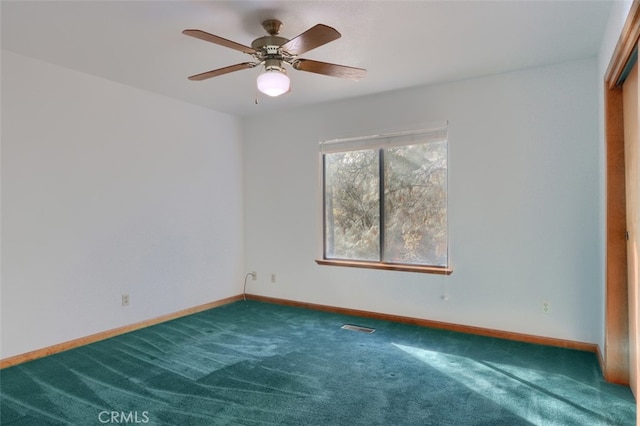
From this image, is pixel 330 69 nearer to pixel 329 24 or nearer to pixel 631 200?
pixel 329 24

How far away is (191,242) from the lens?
461cm

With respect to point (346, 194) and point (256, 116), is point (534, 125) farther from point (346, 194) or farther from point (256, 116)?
point (256, 116)

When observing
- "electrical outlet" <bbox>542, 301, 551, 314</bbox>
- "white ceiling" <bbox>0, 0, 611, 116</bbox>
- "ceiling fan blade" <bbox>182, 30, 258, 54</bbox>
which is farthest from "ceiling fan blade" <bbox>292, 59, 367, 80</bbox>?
"electrical outlet" <bbox>542, 301, 551, 314</bbox>

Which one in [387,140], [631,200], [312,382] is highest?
[387,140]

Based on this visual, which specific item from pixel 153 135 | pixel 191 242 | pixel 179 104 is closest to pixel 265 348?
pixel 191 242

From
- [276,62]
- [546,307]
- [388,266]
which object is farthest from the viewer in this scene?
[388,266]

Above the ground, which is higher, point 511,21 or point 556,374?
point 511,21

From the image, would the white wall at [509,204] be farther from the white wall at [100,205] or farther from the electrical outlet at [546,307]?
the white wall at [100,205]

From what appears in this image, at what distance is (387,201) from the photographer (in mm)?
4285

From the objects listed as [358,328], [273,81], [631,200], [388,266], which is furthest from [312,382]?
[631,200]

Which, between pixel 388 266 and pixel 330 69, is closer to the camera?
pixel 330 69

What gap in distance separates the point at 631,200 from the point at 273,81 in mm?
2445

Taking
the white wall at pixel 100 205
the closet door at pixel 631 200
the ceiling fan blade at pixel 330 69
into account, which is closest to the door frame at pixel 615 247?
the closet door at pixel 631 200

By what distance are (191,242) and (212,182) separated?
822 millimetres
